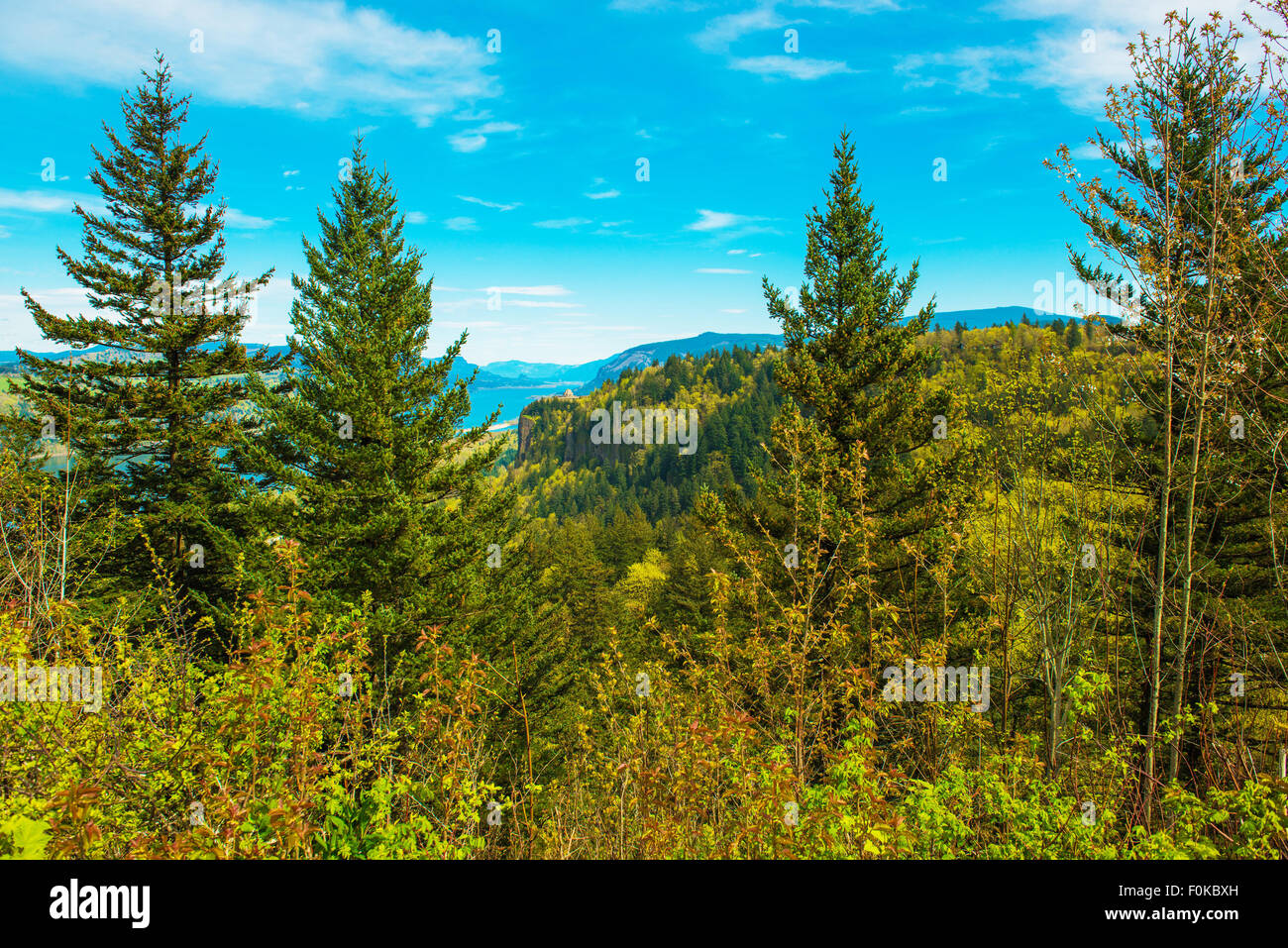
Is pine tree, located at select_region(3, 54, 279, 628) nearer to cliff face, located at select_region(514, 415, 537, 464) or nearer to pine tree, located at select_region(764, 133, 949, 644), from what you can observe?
pine tree, located at select_region(764, 133, 949, 644)

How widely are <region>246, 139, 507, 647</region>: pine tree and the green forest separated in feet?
0.34

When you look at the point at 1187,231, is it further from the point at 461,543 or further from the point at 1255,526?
the point at 461,543

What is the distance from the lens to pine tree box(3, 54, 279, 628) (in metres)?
14.2

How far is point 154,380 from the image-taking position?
14359 millimetres

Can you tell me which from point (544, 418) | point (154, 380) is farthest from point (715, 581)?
point (544, 418)

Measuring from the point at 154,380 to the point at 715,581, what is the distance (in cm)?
1651

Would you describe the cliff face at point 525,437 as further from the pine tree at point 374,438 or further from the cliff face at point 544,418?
the pine tree at point 374,438

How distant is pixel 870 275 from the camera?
42.7 ft

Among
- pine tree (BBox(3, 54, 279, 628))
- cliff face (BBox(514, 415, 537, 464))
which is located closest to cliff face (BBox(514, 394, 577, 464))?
cliff face (BBox(514, 415, 537, 464))

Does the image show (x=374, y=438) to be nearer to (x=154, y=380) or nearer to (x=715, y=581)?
(x=154, y=380)

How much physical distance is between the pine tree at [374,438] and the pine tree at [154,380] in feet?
7.59

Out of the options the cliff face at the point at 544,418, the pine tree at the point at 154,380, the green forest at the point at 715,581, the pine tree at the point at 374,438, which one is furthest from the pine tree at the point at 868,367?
the cliff face at the point at 544,418
